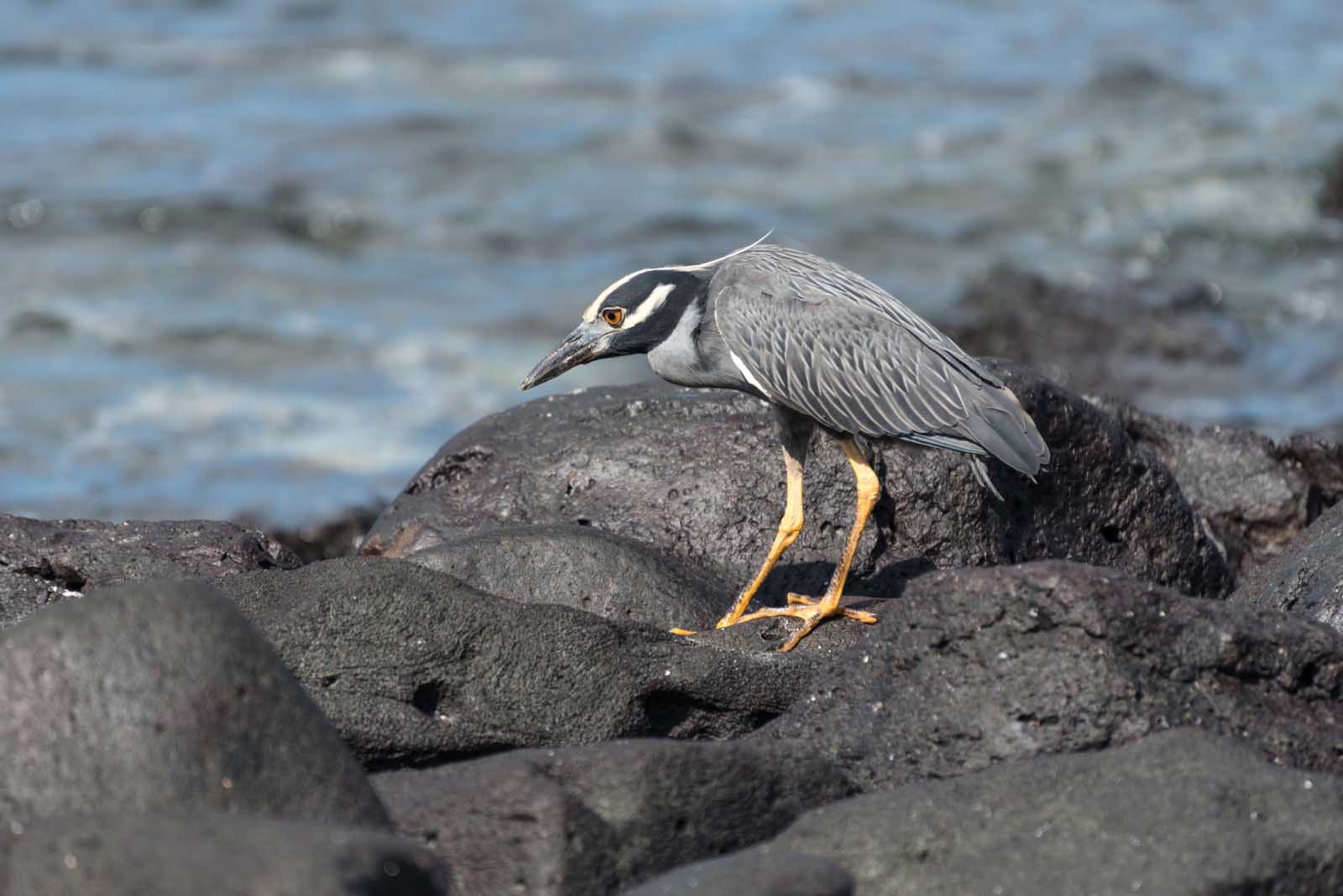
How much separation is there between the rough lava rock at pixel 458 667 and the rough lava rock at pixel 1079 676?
0.59 meters

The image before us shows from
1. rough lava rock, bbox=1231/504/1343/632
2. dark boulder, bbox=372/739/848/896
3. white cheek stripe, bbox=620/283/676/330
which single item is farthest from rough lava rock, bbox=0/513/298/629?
rough lava rock, bbox=1231/504/1343/632

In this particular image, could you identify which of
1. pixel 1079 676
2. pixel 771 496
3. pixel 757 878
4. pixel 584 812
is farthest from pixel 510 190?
pixel 757 878

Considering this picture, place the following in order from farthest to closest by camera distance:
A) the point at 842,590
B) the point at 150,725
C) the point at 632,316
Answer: the point at 632,316, the point at 842,590, the point at 150,725

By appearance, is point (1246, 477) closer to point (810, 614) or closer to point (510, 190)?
point (810, 614)

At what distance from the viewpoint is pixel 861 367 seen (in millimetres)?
5727

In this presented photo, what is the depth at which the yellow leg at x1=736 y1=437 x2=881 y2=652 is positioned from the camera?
543 cm

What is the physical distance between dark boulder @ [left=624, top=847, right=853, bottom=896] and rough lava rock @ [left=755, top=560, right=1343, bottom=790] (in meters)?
0.82

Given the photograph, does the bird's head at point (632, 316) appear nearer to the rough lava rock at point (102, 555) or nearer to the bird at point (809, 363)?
the bird at point (809, 363)

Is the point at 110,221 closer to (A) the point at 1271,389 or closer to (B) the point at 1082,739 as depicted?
(A) the point at 1271,389

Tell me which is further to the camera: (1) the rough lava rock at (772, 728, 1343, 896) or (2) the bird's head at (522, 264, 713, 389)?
(2) the bird's head at (522, 264, 713, 389)

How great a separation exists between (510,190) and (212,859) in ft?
46.1

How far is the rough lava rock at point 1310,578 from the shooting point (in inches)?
207

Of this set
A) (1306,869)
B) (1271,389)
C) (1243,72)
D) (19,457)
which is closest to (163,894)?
(1306,869)

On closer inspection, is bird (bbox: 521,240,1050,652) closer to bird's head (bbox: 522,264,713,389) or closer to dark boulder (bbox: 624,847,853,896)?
bird's head (bbox: 522,264,713,389)
